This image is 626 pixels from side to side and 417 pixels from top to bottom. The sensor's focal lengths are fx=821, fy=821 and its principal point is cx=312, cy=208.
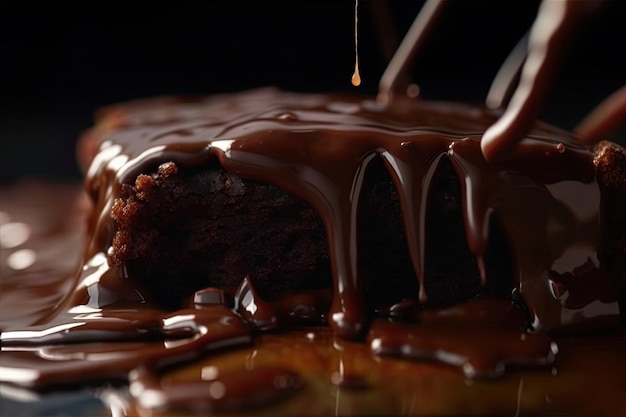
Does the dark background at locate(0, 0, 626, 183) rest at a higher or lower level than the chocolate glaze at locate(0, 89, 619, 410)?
higher

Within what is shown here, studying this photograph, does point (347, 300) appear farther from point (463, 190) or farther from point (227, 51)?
point (227, 51)

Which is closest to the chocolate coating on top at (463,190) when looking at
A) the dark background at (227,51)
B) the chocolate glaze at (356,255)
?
the chocolate glaze at (356,255)

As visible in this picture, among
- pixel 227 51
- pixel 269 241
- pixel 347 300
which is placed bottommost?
pixel 347 300

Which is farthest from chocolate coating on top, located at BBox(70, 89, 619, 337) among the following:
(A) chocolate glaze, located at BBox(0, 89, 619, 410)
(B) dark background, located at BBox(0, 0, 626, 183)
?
(B) dark background, located at BBox(0, 0, 626, 183)

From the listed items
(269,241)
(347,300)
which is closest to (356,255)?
(347,300)

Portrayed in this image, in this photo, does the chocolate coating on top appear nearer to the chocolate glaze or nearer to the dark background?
the chocolate glaze

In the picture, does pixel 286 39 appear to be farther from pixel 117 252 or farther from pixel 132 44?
pixel 117 252

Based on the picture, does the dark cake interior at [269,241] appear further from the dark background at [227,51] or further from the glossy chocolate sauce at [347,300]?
the dark background at [227,51]

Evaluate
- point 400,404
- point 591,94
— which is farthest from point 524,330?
point 591,94
